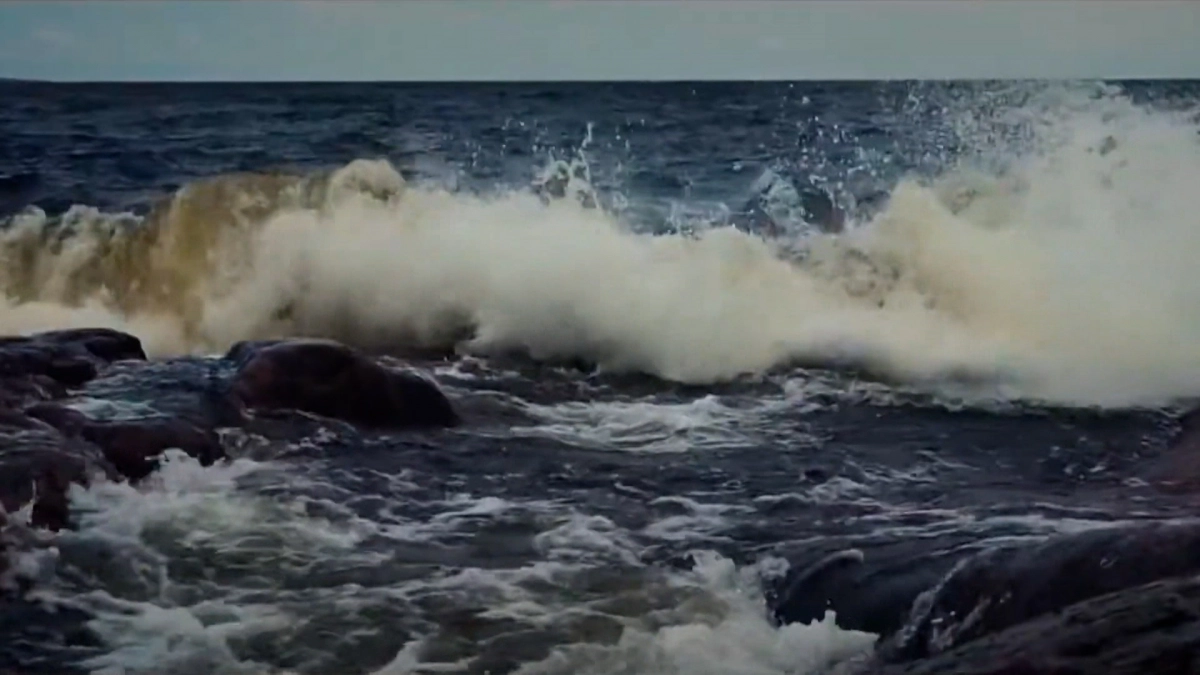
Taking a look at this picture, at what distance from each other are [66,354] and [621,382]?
3.10 meters

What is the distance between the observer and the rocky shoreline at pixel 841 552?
3090 mm

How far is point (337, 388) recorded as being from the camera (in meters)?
6.87

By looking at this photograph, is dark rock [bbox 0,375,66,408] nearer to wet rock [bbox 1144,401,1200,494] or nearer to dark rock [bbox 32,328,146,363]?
dark rock [bbox 32,328,146,363]

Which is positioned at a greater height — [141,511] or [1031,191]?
[1031,191]

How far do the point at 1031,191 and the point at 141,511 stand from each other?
7.73 metres

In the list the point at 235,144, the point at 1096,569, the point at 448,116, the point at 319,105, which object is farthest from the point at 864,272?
the point at 319,105

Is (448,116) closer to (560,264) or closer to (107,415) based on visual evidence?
(560,264)

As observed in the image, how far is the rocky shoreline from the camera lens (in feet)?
10.1

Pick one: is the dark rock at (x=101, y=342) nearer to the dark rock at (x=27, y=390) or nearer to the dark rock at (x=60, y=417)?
the dark rock at (x=27, y=390)

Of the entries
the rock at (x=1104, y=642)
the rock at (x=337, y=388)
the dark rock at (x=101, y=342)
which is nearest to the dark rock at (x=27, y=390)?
the dark rock at (x=101, y=342)

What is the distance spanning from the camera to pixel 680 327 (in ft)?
29.9

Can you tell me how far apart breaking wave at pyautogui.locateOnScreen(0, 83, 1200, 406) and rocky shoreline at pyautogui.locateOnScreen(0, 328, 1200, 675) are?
6.41 feet

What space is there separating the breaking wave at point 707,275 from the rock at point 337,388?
1985 millimetres

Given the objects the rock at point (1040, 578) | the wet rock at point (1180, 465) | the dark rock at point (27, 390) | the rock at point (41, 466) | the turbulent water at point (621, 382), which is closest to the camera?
the rock at point (1040, 578)
